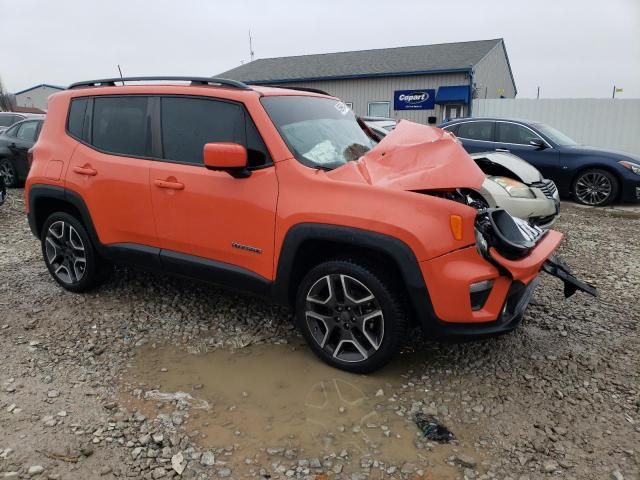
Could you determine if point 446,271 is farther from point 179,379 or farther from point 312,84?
point 312,84

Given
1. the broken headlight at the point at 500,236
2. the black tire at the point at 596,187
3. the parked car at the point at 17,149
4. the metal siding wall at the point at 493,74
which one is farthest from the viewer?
→ the metal siding wall at the point at 493,74

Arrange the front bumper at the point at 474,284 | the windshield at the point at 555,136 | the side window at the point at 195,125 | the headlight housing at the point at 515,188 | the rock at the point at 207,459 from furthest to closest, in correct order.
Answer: the windshield at the point at 555,136, the headlight housing at the point at 515,188, the side window at the point at 195,125, the front bumper at the point at 474,284, the rock at the point at 207,459

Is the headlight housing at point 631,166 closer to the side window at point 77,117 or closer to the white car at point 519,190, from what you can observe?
the white car at point 519,190

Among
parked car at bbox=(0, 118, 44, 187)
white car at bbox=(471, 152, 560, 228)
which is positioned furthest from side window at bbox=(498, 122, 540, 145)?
parked car at bbox=(0, 118, 44, 187)

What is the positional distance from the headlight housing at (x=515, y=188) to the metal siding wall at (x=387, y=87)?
47.3 feet

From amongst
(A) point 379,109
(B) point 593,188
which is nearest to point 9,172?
(B) point 593,188

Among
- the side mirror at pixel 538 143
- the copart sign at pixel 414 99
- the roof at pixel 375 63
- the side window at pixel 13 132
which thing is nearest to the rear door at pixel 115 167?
the side window at pixel 13 132

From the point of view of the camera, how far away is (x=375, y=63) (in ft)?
72.5

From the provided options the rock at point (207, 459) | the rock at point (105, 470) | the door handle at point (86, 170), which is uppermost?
the door handle at point (86, 170)

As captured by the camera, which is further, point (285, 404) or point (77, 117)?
point (77, 117)

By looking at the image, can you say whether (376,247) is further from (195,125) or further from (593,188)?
(593,188)

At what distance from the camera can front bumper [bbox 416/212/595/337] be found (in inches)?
108

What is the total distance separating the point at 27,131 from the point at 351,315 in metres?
9.42

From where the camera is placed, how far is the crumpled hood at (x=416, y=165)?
2.91m
